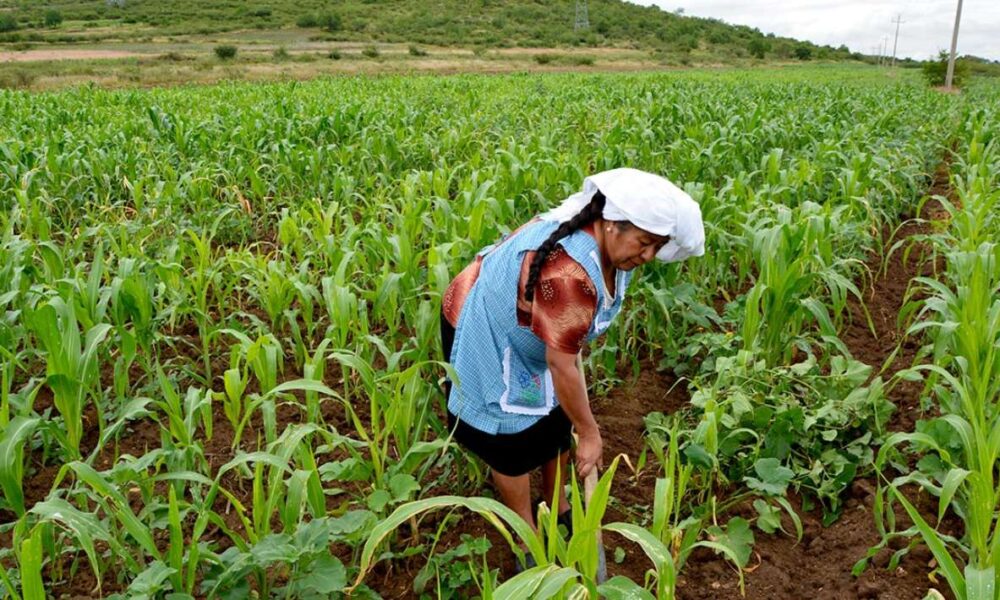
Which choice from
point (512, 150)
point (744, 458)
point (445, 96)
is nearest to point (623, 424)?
point (744, 458)

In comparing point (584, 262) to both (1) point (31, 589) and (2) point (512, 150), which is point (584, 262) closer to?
(1) point (31, 589)

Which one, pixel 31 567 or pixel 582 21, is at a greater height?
pixel 582 21

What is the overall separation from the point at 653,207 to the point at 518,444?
85 cm

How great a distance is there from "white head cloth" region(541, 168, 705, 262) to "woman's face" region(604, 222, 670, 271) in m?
0.03

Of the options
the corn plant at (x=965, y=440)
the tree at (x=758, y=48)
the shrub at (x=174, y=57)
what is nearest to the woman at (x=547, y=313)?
the corn plant at (x=965, y=440)

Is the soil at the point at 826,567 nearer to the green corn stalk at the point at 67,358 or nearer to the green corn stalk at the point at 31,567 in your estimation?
the green corn stalk at the point at 31,567

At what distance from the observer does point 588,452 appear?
1988 millimetres

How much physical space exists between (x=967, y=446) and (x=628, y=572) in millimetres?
1005

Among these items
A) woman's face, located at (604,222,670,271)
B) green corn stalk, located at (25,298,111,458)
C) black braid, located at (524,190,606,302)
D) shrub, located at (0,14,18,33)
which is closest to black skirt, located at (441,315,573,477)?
black braid, located at (524,190,606,302)

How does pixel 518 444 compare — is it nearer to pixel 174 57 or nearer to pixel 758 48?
pixel 174 57

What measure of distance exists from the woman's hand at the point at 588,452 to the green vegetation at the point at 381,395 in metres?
0.15

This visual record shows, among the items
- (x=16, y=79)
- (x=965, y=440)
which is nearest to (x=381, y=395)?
(x=965, y=440)

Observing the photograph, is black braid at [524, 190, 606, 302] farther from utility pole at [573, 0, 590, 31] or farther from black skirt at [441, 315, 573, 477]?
utility pole at [573, 0, 590, 31]

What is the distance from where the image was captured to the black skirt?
2.15 meters
